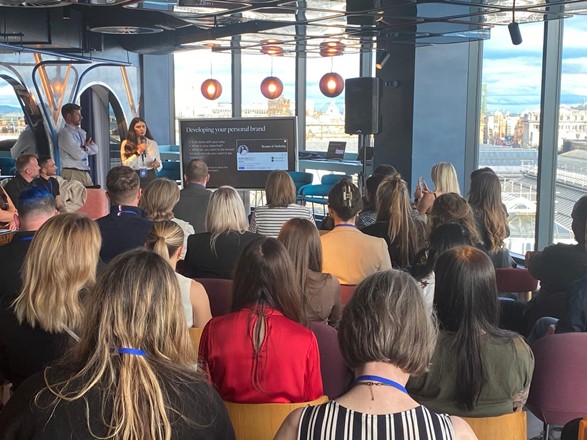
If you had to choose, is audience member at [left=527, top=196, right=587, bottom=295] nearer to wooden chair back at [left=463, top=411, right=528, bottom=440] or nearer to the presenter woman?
wooden chair back at [left=463, top=411, right=528, bottom=440]

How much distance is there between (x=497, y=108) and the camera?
10.5 m

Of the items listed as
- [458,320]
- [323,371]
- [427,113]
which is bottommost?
[323,371]

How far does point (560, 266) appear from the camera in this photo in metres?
4.62

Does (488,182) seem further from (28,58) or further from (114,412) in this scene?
(28,58)

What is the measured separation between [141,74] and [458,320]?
45.5ft

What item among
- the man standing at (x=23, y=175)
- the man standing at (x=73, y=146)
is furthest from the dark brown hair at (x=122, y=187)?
the man standing at (x=73, y=146)

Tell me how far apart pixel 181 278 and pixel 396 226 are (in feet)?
7.24

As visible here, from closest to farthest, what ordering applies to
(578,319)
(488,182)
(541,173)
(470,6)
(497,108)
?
A: (578,319)
(488,182)
(470,6)
(541,173)
(497,108)

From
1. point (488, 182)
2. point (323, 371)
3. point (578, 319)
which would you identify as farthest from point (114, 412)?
A: point (488, 182)

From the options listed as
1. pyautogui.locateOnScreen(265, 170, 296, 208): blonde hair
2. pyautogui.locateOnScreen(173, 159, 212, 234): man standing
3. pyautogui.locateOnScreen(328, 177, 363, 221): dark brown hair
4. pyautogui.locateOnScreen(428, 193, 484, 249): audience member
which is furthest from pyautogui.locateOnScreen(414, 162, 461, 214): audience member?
pyautogui.locateOnScreen(173, 159, 212, 234): man standing

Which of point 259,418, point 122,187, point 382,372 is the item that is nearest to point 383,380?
point 382,372

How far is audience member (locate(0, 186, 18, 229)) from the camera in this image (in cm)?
691

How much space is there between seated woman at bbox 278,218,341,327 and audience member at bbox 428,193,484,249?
1326 millimetres

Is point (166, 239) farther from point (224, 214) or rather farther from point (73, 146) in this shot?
point (73, 146)
